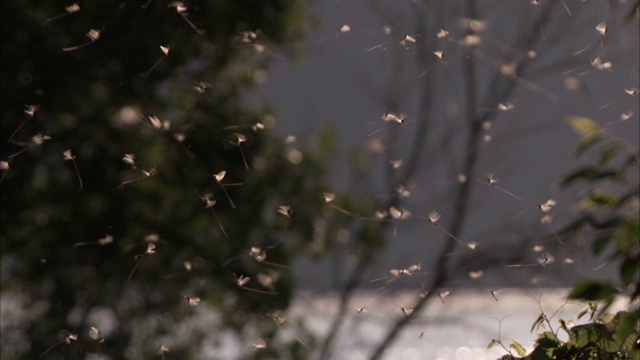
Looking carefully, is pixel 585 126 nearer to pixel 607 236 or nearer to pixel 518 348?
pixel 607 236

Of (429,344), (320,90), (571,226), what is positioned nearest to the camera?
(571,226)

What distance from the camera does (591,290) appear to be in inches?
70.6

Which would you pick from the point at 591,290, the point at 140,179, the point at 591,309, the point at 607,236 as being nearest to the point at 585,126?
the point at 607,236

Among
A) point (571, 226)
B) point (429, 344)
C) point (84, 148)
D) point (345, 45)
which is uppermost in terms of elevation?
point (571, 226)

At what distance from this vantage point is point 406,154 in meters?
5.90

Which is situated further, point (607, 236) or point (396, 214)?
point (396, 214)

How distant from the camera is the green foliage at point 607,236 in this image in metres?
1.80

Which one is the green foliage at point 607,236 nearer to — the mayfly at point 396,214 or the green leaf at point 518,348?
the green leaf at point 518,348

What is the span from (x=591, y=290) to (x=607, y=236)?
0.19 meters

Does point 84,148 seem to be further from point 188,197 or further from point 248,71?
point 248,71

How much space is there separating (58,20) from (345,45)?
1.31 metres

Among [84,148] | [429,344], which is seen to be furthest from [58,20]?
[429,344]

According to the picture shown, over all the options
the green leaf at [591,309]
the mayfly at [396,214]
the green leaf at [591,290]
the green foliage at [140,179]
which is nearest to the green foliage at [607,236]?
the green leaf at [591,290]

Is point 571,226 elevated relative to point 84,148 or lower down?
elevated
